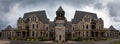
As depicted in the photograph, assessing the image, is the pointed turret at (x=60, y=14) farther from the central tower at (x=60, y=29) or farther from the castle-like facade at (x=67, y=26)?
the castle-like facade at (x=67, y=26)

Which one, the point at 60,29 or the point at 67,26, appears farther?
the point at 67,26

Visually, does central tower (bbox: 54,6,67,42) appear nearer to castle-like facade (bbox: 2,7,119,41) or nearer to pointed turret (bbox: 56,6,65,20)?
pointed turret (bbox: 56,6,65,20)

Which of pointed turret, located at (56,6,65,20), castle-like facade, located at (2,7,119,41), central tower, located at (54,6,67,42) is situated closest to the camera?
central tower, located at (54,6,67,42)

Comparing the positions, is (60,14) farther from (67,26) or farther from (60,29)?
(67,26)

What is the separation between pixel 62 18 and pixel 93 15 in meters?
19.5

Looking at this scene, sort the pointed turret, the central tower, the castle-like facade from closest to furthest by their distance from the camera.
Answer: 1. the central tower
2. the pointed turret
3. the castle-like facade

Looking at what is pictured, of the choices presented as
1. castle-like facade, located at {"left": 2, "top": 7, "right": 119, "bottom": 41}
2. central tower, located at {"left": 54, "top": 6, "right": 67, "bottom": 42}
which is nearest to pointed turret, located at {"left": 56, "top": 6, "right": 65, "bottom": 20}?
central tower, located at {"left": 54, "top": 6, "right": 67, "bottom": 42}

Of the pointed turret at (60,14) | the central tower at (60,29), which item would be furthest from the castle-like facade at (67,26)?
the central tower at (60,29)

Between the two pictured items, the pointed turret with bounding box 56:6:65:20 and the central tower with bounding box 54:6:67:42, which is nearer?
the central tower with bounding box 54:6:67:42

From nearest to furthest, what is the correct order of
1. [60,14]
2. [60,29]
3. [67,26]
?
[60,29]
[60,14]
[67,26]

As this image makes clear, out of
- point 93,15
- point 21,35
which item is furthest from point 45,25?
point 93,15

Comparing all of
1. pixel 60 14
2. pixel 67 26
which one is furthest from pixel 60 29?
pixel 67 26

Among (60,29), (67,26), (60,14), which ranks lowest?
(60,29)

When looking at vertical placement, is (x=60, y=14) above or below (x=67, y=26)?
above
